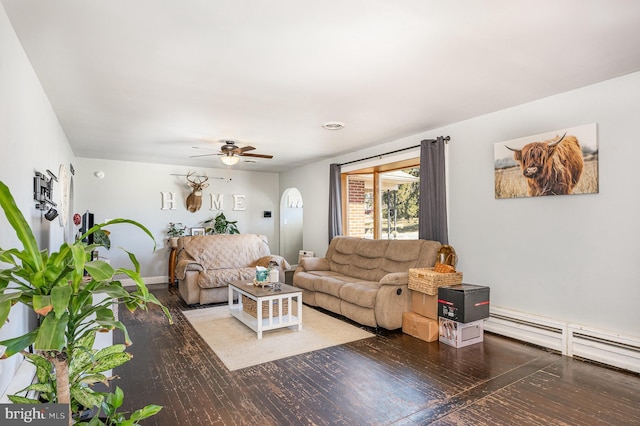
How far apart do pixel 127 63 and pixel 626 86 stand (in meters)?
3.98

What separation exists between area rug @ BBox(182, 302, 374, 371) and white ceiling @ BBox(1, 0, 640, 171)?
2.40 metres

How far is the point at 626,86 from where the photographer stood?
2879 mm

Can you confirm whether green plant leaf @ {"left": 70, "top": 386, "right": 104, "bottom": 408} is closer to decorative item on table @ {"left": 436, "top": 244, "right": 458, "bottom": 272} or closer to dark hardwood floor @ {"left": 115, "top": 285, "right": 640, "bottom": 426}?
dark hardwood floor @ {"left": 115, "top": 285, "right": 640, "bottom": 426}

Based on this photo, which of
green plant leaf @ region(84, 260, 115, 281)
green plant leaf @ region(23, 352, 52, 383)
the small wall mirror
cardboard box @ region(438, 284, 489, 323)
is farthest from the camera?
the small wall mirror

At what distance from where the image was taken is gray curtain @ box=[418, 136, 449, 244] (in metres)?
4.29

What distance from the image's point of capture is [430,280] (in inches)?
144

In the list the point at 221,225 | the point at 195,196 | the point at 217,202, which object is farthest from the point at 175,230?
the point at 217,202

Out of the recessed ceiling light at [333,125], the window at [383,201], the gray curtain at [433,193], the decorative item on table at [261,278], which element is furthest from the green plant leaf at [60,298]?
the window at [383,201]

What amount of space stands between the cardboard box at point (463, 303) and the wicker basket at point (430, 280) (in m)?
0.09

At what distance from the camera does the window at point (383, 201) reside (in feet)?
16.9

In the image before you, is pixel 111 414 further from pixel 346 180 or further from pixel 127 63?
pixel 346 180

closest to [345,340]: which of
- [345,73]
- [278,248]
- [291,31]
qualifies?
[345,73]

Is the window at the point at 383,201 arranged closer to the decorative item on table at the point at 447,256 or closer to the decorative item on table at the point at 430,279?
the decorative item on table at the point at 447,256

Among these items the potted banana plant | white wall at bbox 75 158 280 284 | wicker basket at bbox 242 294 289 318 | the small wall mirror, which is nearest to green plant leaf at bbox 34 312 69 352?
the potted banana plant
